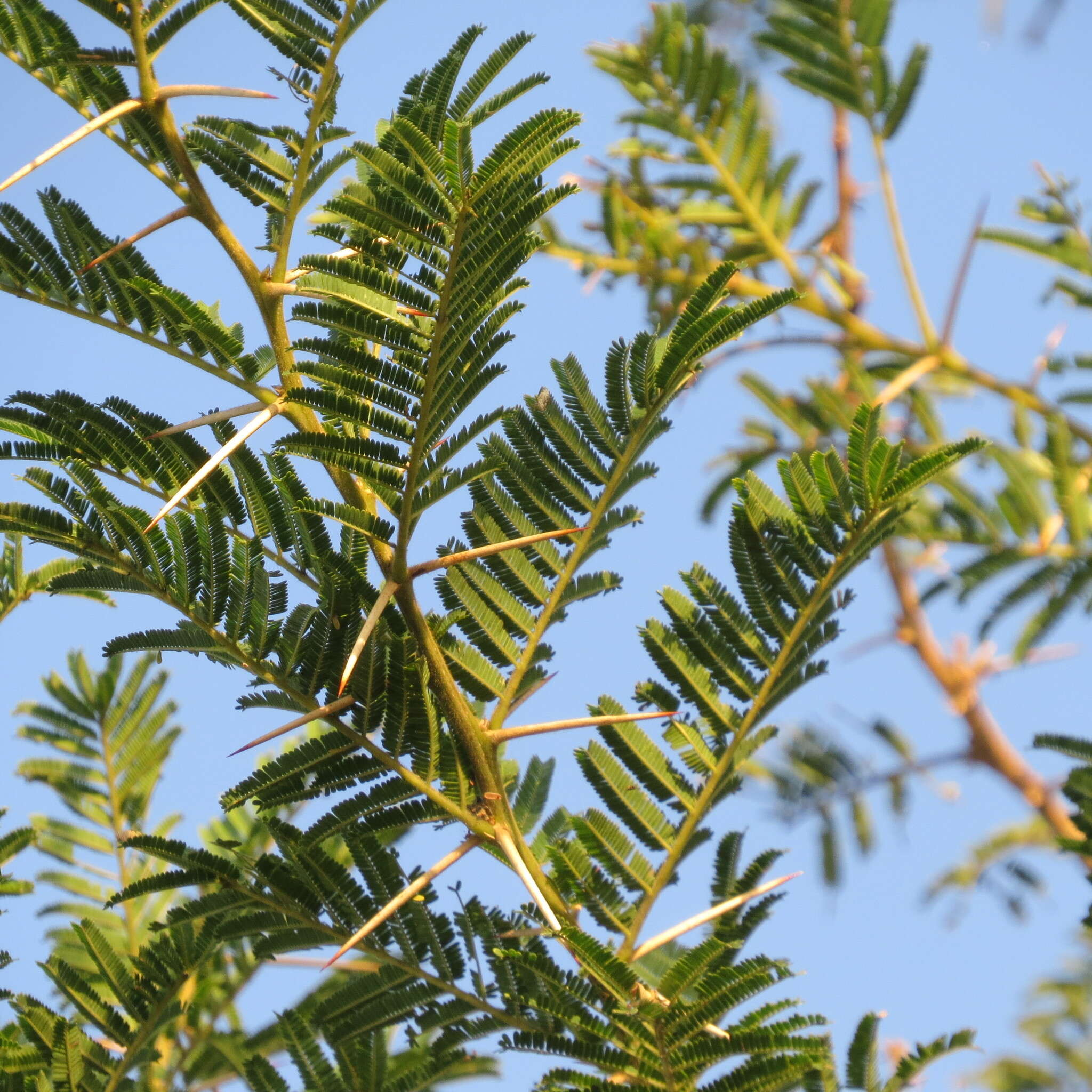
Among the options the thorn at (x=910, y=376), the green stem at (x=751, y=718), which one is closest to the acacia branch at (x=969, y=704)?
the thorn at (x=910, y=376)

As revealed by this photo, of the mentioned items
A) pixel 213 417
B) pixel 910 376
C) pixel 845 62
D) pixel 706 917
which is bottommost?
pixel 706 917

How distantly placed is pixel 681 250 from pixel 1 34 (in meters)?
2.22

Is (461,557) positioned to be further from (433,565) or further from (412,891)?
(412,891)

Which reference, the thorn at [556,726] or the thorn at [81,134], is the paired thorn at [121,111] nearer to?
the thorn at [81,134]

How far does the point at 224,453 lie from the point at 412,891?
51 cm

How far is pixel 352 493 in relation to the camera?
4.63ft

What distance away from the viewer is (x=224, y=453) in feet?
4.11

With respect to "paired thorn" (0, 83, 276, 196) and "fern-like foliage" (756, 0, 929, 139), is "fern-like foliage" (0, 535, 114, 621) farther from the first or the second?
"fern-like foliage" (756, 0, 929, 139)

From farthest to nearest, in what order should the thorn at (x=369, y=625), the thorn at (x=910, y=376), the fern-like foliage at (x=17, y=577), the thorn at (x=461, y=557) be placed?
the thorn at (x=910, y=376)
the fern-like foliage at (x=17, y=577)
the thorn at (x=461, y=557)
the thorn at (x=369, y=625)

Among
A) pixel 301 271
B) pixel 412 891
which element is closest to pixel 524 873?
pixel 412 891

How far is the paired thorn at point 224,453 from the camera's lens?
122 centimetres

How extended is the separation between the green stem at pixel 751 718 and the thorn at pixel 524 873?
24 cm

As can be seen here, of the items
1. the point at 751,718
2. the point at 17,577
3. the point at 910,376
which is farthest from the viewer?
the point at 910,376

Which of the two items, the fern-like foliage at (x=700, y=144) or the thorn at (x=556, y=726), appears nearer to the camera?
the thorn at (x=556, y=726)
